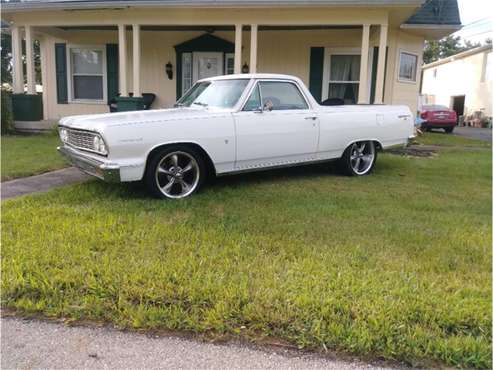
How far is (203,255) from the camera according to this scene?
140 inches

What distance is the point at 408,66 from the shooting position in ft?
46.3

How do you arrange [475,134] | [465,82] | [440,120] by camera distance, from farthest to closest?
[465,82], [440,120], [475,134]

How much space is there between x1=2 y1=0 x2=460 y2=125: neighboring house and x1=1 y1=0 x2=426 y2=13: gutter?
26 mm

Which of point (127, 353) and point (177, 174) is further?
point (177, 174)

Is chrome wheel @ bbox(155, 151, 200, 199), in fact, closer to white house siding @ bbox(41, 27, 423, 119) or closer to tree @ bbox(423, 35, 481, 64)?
white house siding @ bbox(41, 27, 423, 119)

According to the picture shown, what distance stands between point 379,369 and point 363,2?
32.3ft

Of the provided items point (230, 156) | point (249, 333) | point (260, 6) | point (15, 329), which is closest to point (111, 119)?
point (230, 156)

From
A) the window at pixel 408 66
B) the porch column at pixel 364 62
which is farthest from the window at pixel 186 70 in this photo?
the window at pixel 408 66

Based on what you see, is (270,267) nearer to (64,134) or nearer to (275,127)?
(275,127)

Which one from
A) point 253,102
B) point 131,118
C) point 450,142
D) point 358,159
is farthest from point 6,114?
point 450,142

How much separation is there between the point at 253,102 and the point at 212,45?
27.9ft

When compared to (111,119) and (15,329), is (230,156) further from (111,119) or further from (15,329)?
(15,329)

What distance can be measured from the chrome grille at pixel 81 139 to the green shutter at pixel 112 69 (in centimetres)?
905

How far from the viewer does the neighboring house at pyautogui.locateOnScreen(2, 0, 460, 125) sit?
1120 centimetres
